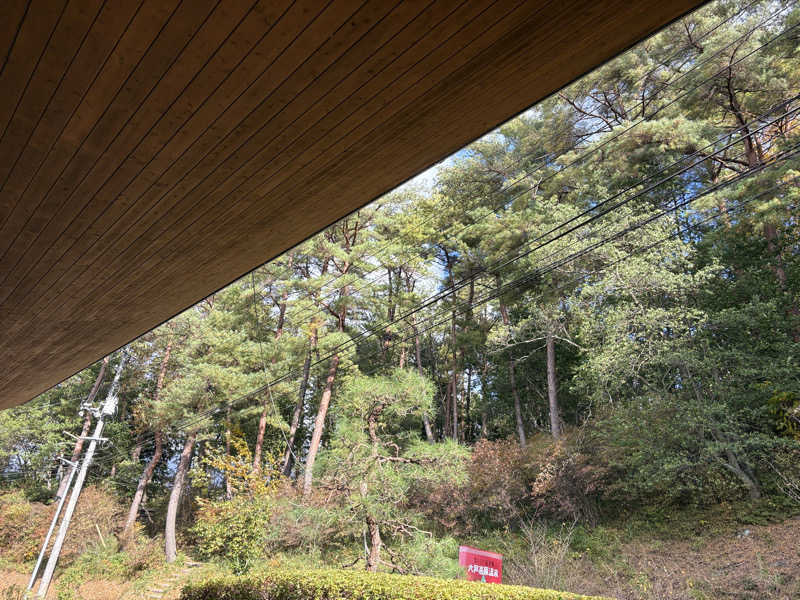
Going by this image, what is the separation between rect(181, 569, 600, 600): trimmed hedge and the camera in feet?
14.6

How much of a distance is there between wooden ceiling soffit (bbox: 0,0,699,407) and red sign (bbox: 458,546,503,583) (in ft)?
16.2

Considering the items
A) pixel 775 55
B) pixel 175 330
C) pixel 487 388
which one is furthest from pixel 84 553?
pixel 775 55

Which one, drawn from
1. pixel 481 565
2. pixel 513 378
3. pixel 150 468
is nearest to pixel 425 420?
pixel 513 378

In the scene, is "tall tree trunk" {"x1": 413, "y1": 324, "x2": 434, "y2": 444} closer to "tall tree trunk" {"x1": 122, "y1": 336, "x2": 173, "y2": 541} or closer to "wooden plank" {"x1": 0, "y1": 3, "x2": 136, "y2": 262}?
"tall tree trunk" {"x1": 122, "y1": 336, "x2": 173, "y2": 541}

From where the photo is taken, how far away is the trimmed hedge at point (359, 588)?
4445mm

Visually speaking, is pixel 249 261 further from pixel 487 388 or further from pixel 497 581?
pixel 487 388

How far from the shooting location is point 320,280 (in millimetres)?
12289

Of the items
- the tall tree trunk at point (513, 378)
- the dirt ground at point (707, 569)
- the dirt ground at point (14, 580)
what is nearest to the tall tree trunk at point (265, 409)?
the dirt ground at point (14, 580)

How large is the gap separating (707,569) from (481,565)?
3.99 metres

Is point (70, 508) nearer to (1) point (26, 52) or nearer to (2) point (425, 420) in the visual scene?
(2) point (425, 420)

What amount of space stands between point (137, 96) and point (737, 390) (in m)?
9.55

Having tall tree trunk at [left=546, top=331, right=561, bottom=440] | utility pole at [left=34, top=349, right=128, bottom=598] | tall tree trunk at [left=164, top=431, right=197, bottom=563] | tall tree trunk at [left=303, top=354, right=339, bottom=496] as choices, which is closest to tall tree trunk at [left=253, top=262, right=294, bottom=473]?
tall tree trunk at [left=164, top=431, right=197, bottom=563]

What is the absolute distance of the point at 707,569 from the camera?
682 cm

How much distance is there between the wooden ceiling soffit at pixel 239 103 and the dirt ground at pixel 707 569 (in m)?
7.39
